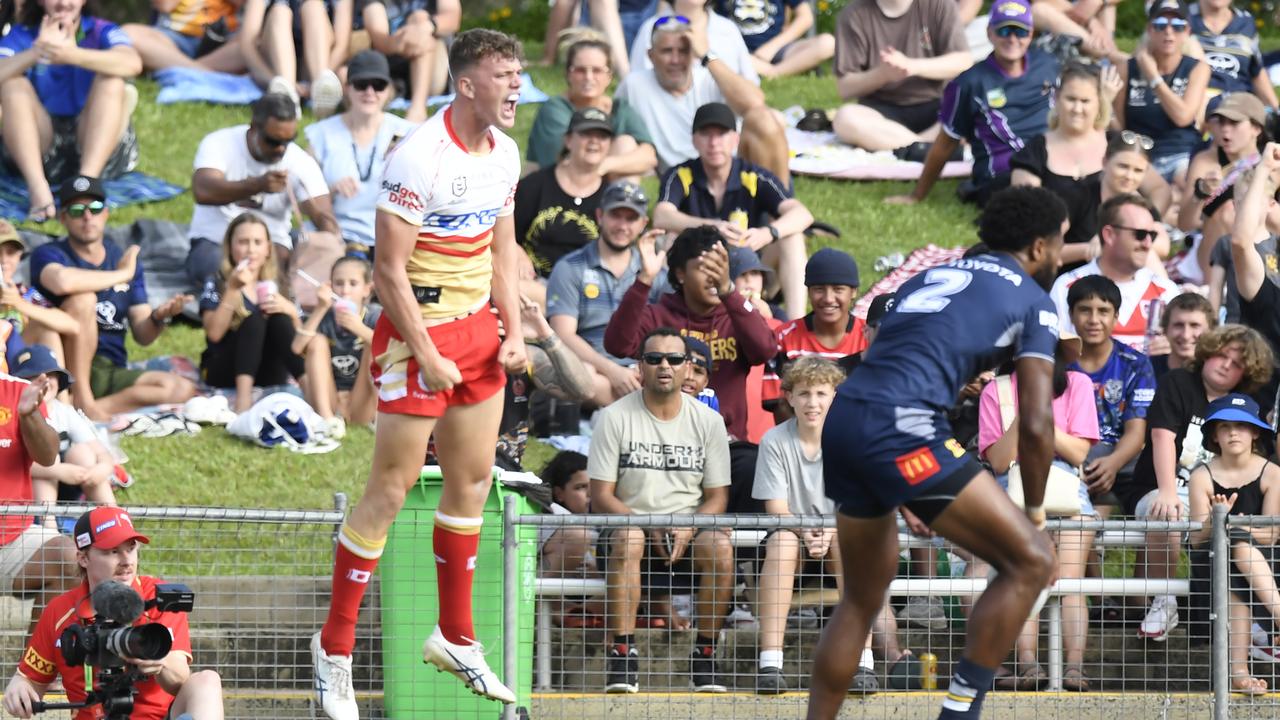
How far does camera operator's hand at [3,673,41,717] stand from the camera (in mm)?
7430

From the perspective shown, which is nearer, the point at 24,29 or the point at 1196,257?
the point at 1196,257

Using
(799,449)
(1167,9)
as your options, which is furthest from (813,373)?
(1167,9)

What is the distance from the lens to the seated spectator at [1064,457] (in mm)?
8664

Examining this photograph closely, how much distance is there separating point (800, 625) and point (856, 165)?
7.04 meters

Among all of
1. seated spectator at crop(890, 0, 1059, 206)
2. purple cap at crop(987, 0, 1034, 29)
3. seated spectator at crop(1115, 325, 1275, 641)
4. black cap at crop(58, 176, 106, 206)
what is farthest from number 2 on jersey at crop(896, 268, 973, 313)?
purple cap at crop(987, 0, 1034, 29)

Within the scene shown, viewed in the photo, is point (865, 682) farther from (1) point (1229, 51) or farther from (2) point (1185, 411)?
(1) point (1229, 51)

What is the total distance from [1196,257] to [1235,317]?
4.39 feet

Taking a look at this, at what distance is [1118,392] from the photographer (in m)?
10.2

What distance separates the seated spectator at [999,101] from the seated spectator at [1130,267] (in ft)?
7.29

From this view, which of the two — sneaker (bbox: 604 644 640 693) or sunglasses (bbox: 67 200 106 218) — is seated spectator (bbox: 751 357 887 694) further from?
sunglasses (bbox: 67 200 106 218)

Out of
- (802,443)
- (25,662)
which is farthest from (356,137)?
(25,662)

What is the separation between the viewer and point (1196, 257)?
12.5m

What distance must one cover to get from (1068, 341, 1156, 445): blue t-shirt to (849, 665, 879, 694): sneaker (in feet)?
7.74

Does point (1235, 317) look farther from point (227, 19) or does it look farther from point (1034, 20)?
point (227, 19)
